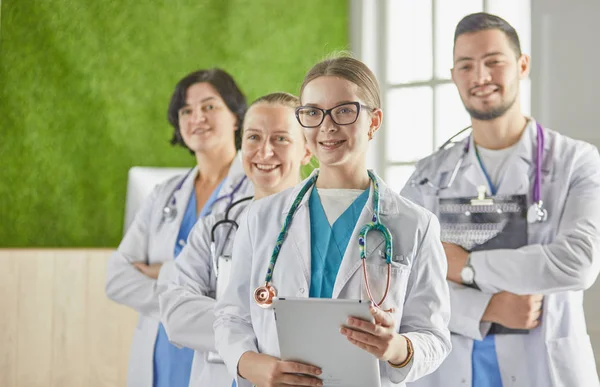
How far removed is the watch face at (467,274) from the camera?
233 centimetres

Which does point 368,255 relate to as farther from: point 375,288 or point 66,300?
point 66,300

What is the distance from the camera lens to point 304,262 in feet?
5.21

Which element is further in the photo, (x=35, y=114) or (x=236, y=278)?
(x=35, y=114)

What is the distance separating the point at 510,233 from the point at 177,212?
1193 mm

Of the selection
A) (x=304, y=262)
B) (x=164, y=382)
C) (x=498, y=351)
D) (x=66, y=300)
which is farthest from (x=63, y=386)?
(x=304, y=262)

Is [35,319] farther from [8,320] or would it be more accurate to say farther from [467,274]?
[467,274]

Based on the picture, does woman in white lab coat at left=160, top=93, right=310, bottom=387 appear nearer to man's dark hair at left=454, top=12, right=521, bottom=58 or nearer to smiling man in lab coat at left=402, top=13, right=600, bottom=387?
smiling man in lab coat at left=402, top=13, right=600, bottom=387

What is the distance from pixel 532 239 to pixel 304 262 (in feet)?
3.34

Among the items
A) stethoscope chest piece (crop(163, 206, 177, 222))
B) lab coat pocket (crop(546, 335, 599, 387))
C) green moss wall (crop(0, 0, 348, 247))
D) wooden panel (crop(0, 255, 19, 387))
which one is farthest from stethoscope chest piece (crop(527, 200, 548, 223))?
wooden panel (crop(0, 255, 19, 387))

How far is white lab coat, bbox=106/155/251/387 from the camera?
106 inches

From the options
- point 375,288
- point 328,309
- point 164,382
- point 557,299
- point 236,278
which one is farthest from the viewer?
point 164,382

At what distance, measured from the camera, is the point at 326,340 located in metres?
1.41

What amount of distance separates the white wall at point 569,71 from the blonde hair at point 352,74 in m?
1.34

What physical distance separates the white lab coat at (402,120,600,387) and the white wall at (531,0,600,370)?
1.16 ft
